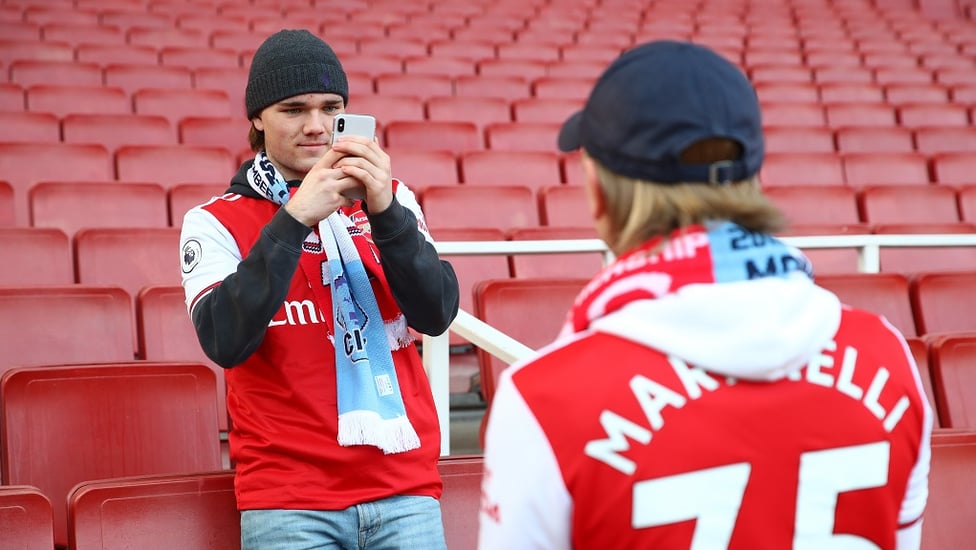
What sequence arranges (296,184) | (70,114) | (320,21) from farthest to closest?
(320,21), (70,114), (296,184)

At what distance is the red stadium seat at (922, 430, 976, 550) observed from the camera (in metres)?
1.66

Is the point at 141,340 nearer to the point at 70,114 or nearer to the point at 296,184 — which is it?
the point at 296,184

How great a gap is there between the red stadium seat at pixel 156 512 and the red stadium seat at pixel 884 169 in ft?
10.9

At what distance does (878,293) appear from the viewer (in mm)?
2504

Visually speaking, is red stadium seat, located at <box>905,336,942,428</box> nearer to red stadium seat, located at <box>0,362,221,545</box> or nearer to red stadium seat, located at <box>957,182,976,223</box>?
red stadium seat, located at <box>0,362,221,545</box>

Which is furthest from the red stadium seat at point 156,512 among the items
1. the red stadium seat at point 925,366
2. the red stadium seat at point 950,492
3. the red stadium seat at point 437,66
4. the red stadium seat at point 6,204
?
the red stadium seat at point 437,66

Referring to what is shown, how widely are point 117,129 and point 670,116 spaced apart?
11.0ft

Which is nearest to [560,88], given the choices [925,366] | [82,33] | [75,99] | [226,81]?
[226,81]

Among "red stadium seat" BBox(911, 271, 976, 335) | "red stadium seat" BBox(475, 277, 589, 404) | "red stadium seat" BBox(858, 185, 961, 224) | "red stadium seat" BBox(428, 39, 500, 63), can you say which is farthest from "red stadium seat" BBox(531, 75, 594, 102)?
"red stadium seat" BBox(475, 277, 589, 404)

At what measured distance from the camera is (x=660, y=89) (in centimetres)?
76

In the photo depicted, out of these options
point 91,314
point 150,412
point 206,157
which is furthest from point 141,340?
point 206,157

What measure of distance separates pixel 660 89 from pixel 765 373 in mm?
218

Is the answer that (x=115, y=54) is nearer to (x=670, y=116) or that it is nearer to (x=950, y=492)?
(x=950, y=492)

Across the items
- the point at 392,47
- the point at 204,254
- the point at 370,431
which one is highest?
the point at 392,47
